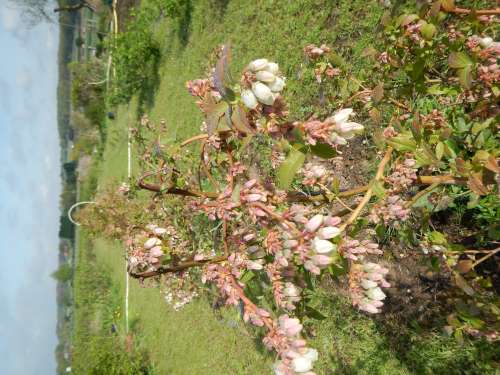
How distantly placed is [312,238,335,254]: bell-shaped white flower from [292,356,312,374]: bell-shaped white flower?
0.27m

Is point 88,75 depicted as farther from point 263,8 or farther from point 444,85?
point 444,85

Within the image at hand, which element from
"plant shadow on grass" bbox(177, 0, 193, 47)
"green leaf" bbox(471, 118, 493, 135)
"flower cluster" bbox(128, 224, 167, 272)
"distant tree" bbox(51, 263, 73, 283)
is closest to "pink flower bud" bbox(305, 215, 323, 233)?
"flower cluster" bbox(128, 224, 167, 272)

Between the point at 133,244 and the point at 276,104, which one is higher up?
the point at 276,104

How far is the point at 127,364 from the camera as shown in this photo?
6.23 m

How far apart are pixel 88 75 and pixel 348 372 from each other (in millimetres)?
14329

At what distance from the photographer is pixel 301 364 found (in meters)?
0.97

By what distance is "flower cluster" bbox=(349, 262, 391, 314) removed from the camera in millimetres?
1133

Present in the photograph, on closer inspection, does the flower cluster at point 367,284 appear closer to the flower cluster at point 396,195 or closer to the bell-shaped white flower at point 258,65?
the flower cluster at point 396,195

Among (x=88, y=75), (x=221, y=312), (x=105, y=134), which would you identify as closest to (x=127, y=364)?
(x=221, y=312)

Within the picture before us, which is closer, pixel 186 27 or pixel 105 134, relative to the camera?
pixel 186 27

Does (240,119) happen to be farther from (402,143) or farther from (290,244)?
(402,143)

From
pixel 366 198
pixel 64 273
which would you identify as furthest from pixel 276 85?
pixel 64 273

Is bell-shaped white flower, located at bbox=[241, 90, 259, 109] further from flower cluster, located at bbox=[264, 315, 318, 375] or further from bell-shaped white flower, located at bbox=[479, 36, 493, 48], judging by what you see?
bell-shaped white flower, located at bbox=[479, 36, 493, 48]

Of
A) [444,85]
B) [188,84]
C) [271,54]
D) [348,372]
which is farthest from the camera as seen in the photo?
[271,54]
